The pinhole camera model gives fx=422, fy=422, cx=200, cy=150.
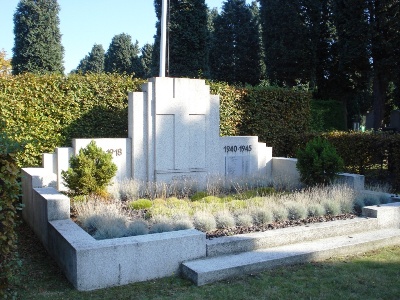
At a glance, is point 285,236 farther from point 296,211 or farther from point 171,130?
point 171,130

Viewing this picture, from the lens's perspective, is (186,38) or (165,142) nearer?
(165,142)

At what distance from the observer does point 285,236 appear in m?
6.23

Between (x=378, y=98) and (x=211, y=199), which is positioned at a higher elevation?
(x=378, y=98)

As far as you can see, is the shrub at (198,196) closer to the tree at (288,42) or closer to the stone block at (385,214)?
the stone block at (385,214)

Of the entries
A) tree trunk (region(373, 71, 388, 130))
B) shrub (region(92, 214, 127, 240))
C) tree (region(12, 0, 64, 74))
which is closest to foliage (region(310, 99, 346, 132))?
tree trunk (region(373, 71, 388, 130))

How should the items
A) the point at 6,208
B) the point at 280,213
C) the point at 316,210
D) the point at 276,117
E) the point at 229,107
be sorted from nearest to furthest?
1. the point at 6,208
2. the point at 280,213
3. the point at 316,210
4. the point at 229,107
5. the point at 276,117

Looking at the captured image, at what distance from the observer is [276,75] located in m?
29.1

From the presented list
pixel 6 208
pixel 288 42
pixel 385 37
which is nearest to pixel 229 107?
pixel 6 208

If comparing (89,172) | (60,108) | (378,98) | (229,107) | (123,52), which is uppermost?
(123,52)

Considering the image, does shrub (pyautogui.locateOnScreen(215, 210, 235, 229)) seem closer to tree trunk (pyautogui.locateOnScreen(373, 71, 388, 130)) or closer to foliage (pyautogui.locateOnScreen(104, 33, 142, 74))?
tree trunk (pyautogui.locateOnScreen(373, 71, 388, 130))

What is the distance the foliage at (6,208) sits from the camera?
3961mm

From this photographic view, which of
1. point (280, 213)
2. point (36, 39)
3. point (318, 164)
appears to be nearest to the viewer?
point (280, 213)

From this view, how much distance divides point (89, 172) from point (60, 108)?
2.84m

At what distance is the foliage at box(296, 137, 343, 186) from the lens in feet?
31.6
